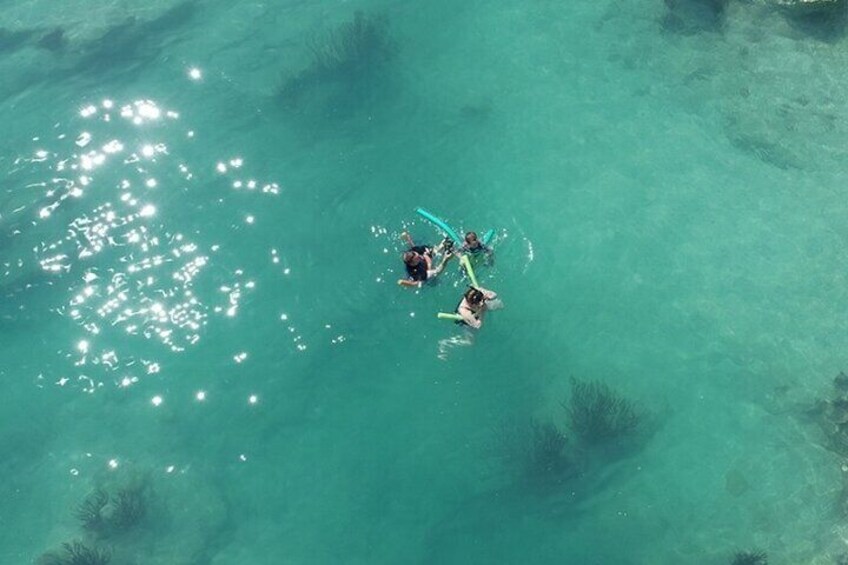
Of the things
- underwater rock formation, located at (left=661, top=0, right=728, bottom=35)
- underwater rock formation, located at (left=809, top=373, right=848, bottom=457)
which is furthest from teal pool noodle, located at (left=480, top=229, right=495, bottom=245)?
underwater rock formation, located at (left=661, top=0, right=728, bottom=35)

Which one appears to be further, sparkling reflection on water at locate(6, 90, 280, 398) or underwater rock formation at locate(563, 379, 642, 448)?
sparkling reflection on water at locate(6, 90, 280, 398)

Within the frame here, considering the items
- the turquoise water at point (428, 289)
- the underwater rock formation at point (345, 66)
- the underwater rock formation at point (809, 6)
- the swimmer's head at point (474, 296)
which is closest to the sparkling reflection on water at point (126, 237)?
the turquoise water at point (428, 289)

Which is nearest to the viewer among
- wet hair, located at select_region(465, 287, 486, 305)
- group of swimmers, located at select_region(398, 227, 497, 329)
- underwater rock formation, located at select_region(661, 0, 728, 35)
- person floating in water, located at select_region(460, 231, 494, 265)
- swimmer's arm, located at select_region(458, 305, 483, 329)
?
wet hair, located at select_region(465, 287, 486, 305)

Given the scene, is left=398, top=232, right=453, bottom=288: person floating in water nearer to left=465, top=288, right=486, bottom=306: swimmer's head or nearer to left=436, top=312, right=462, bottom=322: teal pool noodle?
left=436, top=312, right=462, bottom=322: teal pool noodle

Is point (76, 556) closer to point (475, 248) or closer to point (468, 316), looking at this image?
point (468, 316)

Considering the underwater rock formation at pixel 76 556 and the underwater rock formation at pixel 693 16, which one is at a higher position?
the underwater rock formation at pixel 693 16

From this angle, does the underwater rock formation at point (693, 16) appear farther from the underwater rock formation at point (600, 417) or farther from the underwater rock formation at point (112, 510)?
the underwater rock formation at point (112, 510)

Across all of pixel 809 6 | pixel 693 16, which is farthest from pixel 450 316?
pixel 809 6
